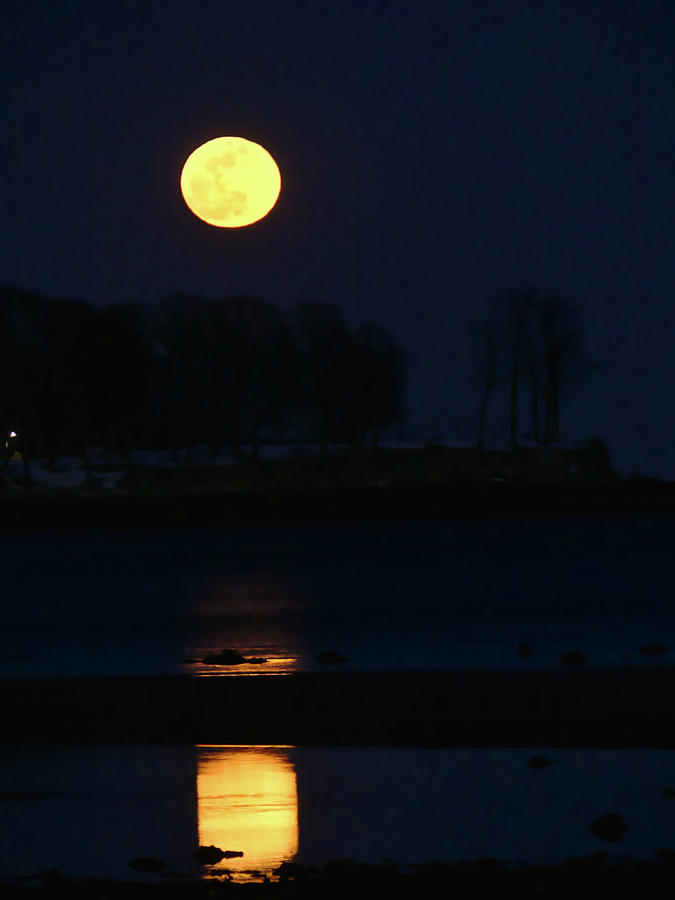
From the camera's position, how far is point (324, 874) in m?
4.39

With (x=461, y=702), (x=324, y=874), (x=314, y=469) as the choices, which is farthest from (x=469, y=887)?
(x=314, y=469)

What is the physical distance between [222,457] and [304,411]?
6.87m

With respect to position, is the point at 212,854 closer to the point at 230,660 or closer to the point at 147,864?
the point at 147,864

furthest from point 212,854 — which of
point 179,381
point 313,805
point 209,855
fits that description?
point 179,381

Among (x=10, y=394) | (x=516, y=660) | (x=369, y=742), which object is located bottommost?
(x=516, y=660)

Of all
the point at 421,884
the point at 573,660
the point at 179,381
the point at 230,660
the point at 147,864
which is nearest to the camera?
the point at 421,884

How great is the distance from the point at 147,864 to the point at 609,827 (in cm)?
200

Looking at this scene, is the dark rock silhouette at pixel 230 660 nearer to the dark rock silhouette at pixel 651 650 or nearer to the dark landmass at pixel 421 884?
the dark rock silhouette at pixel 651 650

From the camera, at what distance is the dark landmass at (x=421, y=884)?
412 centimetres

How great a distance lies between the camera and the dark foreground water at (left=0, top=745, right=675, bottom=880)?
15.9 ft

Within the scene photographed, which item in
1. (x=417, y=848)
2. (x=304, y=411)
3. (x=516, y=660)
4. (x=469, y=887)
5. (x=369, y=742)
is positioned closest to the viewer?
(x=469, y=887)

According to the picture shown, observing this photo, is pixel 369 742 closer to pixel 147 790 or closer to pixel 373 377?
pixel 147 790

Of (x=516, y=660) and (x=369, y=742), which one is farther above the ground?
(x=369, y=742)

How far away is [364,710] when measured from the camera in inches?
290
